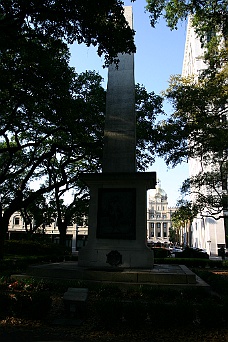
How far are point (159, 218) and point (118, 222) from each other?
122253 millimetres

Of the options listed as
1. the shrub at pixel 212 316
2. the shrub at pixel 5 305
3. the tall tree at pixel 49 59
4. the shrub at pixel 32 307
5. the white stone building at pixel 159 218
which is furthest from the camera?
the white stone building at pixel 159 218

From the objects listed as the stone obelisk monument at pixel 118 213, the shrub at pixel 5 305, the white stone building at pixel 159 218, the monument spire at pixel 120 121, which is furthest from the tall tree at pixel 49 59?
the white stone building at pixel 159 218

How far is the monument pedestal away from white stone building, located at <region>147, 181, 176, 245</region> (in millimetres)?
118434

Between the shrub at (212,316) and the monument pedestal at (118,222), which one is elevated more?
the monument pedestal at (118,222)

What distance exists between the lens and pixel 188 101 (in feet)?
68.6

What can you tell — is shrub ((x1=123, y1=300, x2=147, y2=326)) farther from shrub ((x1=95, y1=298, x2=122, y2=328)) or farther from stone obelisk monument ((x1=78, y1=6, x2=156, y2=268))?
stone obelisk monument ((x1=78, y1=6, x2=156, y2=268))

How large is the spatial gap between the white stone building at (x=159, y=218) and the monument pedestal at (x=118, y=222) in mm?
118434

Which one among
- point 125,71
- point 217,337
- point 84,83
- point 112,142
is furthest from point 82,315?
point 84,83

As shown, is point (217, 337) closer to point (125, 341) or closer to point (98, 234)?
point (125, 341)

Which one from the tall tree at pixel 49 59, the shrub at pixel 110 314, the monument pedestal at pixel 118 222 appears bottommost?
the shrub at pixel 110 314

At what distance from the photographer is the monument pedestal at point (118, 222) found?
34.4ft

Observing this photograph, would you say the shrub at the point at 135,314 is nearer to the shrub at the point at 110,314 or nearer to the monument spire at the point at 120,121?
the shrub at the point at 110,314

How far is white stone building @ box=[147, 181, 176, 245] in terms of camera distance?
128 metres

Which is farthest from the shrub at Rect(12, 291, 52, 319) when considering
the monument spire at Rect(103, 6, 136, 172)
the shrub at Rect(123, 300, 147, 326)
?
the monument spire at Rect(103, 6, 136, 172)
